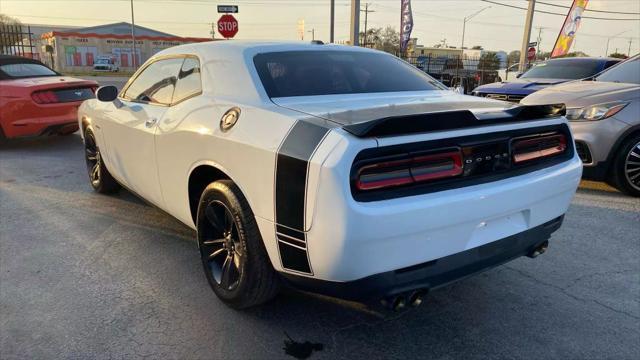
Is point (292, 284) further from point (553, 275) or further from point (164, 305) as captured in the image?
point (553, 275)

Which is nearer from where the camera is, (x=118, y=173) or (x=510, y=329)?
(x=510, y=329)

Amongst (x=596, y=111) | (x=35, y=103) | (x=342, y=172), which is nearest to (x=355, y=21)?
(x=35, y=103)

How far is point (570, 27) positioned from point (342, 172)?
24216 mm

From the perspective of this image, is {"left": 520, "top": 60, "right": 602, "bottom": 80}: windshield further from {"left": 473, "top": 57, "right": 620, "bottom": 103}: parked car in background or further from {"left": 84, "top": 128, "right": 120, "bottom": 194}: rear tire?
{"left": 84, "top": 128, "right": 120, "bottom": 194}: rear tire

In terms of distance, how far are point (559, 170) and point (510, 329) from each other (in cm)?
91

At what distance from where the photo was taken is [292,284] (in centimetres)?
232

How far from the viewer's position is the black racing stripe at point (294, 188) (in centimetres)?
204

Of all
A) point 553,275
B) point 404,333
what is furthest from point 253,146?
point 553,275

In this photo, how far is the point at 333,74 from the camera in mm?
3221

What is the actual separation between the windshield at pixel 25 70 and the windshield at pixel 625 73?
8.55 metres

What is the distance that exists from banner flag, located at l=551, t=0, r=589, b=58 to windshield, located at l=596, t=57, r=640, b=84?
17.5 meters

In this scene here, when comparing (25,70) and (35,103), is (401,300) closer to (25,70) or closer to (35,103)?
(35,103)

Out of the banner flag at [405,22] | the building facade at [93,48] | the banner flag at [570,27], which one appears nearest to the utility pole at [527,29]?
the banner flag at [570,27]

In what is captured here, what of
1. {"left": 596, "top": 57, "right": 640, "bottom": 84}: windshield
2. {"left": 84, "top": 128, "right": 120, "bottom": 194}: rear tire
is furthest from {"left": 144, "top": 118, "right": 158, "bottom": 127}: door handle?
{"left": 596, "top": 57, "right": 640, "bottom": 84}: windshield
